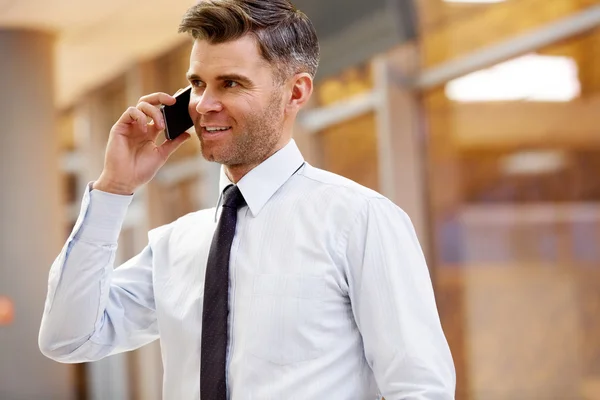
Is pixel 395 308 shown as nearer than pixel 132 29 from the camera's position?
Yes

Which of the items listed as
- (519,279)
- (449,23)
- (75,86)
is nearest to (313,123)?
(449,23)

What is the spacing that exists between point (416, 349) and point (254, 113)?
0.49 metres

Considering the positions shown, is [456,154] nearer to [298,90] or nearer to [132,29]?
[298,90]

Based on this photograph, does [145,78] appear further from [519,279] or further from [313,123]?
[519,279]

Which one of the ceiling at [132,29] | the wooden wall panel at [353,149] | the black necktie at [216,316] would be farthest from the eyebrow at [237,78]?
the wooden wall panel at [353,149]

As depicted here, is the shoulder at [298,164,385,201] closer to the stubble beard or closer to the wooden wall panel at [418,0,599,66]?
the stubble beard

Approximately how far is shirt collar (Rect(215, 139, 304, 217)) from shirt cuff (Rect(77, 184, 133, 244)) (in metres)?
0.22

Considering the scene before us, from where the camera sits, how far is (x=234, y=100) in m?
1.68

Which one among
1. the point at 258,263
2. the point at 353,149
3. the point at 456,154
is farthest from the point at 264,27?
the point at 353,149

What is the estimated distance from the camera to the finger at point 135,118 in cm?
176

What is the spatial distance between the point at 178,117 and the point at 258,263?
0.33 m

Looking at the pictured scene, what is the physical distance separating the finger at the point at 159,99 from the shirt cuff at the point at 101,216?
190mm

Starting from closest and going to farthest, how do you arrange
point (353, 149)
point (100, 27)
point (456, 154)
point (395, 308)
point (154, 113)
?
point (395, 308) < point (154, 113) < point (456, 154) < point (353, 149) < point (100, 27)

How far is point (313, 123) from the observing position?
630 cm
